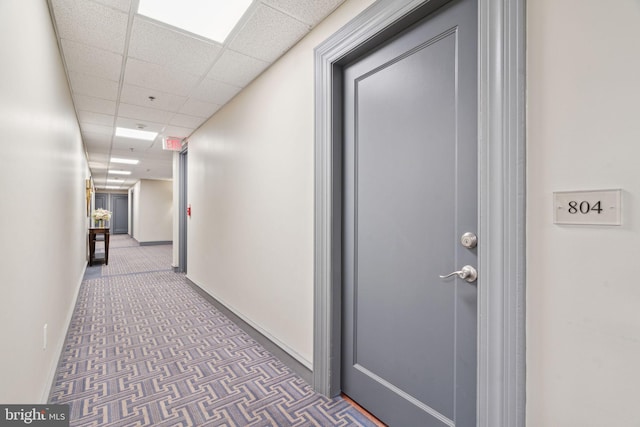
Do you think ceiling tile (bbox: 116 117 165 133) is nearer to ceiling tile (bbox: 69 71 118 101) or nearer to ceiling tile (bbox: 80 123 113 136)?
ceiling tile (bbox: 80 123 113 136)

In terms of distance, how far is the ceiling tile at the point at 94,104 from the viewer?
3.29 m

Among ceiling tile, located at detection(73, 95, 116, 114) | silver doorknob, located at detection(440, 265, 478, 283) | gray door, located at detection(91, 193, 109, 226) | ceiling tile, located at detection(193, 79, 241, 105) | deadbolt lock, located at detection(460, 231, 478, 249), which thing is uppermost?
ceiling tile, located at detection(193, 79, 241, 105)

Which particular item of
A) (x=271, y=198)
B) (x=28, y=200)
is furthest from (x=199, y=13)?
(x=28, y=200)

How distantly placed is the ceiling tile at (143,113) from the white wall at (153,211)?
25.7ft

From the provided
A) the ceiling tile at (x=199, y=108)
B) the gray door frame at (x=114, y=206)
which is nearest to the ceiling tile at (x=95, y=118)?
the ceiling tile at (x=199, y=108)

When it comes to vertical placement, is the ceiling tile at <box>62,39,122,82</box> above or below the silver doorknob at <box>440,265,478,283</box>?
above

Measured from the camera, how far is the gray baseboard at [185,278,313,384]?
2061 millimetres

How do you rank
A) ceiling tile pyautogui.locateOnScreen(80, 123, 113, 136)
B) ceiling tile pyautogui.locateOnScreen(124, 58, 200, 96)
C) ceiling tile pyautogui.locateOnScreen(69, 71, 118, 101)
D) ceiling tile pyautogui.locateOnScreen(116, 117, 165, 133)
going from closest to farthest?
1. ceiling tile pyautogui.locateOnScreen(124, 58, 200, 96)
2. ceiling tile pyautogui.locateOnScreen(69, 71, 118, 101)
3. ceiling tile pyautogui.locateOnScreen(116, 117, 165, 133)
4. ceiling tile pyautogui.locateOnScreen(80, 123, 113, 136)

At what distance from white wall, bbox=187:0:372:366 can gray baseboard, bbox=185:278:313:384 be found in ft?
0.17

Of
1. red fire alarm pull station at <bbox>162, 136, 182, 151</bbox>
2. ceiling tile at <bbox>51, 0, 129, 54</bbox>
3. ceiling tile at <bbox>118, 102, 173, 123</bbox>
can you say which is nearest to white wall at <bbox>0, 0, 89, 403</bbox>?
ceiling tile at <bbox>51, 0, 129, 54</bbox>
